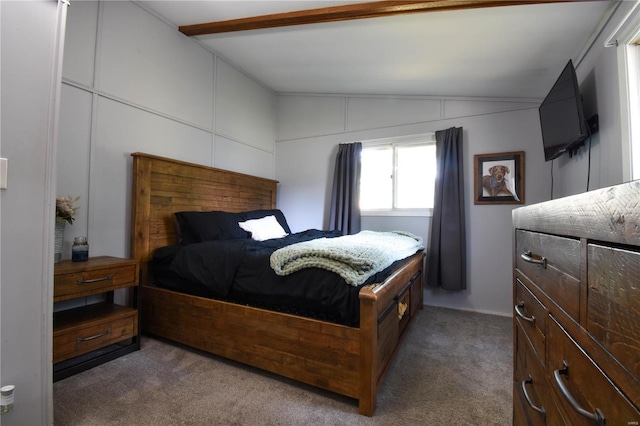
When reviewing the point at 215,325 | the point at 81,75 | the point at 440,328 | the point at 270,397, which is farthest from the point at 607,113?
the point at 81,75

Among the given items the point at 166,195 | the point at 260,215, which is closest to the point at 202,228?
the point at 166,195

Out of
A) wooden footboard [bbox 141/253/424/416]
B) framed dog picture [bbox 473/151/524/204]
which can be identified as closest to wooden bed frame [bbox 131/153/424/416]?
wooden footboard [bbox 141/253/424/416]

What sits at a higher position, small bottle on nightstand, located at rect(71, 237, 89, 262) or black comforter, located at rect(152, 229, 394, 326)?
small bottle on nightstand, located at rect(71, 237, 89, 262)

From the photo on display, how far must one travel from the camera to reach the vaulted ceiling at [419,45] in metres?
1.88

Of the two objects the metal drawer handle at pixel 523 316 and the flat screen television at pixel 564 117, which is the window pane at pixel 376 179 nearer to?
the flat screen television at pixel 564 117

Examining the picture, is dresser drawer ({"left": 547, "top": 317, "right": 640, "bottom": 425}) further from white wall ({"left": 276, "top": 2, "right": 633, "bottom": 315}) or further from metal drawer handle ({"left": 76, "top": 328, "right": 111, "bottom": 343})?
metal drawer handle ({"left": 76, "top": 328, "right": 111, "bottom": 343})

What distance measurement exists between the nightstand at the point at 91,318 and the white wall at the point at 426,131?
241 cm

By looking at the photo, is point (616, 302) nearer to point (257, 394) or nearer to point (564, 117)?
point (257, 394)

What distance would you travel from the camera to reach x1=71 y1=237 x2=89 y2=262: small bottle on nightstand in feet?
6.34

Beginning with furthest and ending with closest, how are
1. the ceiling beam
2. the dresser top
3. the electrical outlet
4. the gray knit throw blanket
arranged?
the ceiling beam → the gray knit throw blanket → the electrical outlet → the dresser top

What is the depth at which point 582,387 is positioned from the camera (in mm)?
507

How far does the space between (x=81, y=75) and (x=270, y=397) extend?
2665 mm

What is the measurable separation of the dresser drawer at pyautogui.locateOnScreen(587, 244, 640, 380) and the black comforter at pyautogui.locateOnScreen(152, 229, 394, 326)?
1079 millimetres

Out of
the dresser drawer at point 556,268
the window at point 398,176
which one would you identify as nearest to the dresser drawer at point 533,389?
the dresser drawer at point 556,268
